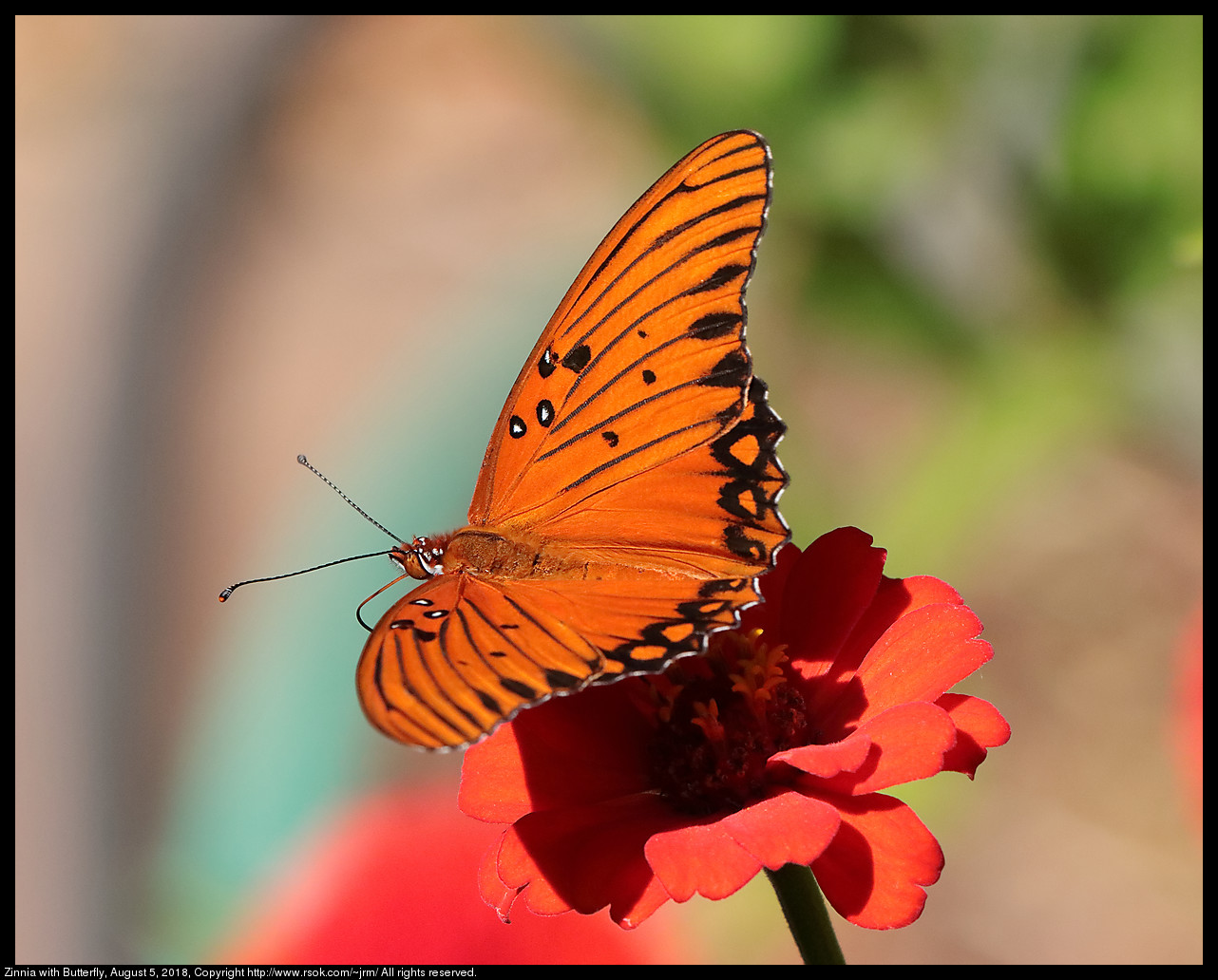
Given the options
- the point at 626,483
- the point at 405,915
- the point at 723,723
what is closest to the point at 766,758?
the point at 723,723

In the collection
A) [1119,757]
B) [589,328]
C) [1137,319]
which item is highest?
[1137,319]

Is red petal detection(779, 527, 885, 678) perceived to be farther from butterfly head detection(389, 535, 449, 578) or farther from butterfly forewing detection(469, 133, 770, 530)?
butterfly head detection(389, 535, 449, 578)

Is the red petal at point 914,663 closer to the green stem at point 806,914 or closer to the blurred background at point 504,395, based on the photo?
the green stem at point 806,914

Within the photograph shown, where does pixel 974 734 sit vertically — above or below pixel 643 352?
below

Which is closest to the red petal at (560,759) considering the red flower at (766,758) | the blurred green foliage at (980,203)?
the red flower at (766,758)

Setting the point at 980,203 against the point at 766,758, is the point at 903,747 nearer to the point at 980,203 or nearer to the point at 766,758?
the point at 766,758

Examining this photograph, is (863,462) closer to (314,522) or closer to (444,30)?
(314,522)
